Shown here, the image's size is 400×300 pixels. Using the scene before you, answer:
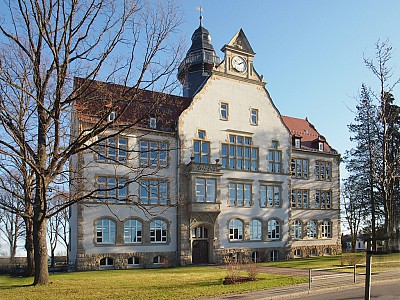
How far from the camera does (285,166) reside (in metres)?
39.2

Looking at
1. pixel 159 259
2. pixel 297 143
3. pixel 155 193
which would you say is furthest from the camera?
pixel 297 143

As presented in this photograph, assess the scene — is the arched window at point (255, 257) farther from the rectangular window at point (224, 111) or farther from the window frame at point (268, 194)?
the rectangular window at point (224, 111)

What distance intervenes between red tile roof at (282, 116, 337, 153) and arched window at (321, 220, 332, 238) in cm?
766

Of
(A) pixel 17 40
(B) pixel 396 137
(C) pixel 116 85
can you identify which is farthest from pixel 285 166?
(A) pixel 17 40

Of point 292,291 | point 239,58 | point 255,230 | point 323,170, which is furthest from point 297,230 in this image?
point 292,291

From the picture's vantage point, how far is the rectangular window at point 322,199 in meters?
42.4

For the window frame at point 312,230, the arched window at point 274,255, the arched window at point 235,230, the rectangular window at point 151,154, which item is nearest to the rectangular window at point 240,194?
the arched window at point 235,230

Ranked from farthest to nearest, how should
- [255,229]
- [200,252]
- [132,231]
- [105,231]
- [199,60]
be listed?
[199,60]
[255,229]
[200,252]
[132,231]
[105,231]

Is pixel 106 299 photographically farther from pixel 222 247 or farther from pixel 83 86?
pixel 222 247

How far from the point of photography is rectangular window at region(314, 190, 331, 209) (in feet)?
139

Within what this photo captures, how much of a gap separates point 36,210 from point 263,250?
78.0 ft

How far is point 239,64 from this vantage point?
37.6 meters

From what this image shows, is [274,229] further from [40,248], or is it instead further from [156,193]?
[40,248]

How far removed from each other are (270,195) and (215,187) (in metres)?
6.70
